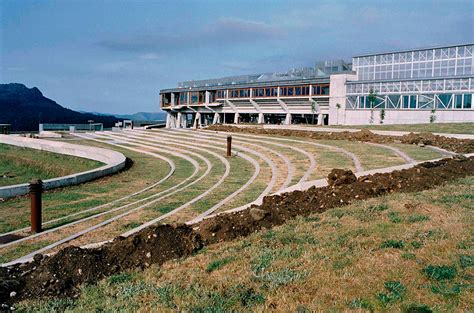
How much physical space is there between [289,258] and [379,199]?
4348mm

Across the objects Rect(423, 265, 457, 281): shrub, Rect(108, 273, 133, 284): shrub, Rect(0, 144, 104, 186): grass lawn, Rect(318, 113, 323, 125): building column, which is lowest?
Rect(0, 144, 104, 186): grass lawn

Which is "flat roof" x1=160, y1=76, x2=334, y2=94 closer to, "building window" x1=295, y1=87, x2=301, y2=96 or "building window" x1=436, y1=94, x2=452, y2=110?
"building window" x1=295, y1=87, x2=301, y2=96

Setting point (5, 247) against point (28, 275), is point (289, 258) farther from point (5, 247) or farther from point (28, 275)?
point (5, 247)

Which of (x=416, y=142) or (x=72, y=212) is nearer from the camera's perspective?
(x=72, y=212)

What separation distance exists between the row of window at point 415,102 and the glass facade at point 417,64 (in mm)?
3316

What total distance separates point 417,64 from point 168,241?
5343cm

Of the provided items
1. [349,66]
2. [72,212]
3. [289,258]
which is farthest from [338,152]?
[349,66]

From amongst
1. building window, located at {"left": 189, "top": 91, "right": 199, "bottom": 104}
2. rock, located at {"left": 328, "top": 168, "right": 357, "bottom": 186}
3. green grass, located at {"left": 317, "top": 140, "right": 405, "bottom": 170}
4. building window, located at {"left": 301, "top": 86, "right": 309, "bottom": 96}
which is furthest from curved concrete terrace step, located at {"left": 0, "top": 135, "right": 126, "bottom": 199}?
building window, located at {"left": 189, "top": 91, "right": 199, "bottom": 104}

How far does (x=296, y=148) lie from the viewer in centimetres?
2511

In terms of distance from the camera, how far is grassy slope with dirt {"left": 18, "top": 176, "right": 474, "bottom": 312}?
477cm

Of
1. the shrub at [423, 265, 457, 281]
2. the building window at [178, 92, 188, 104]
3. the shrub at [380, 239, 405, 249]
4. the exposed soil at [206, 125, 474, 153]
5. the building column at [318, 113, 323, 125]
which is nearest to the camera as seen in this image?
the shrub at [423, 265, 457, 281]

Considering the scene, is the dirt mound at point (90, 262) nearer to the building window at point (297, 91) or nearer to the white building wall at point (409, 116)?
the white building wall at point (409, 116)

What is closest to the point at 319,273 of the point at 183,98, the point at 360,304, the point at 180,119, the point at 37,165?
the point at 360,304

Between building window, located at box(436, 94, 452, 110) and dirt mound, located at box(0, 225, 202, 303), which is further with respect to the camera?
building window, located at box(436, 94, 452, 110)
